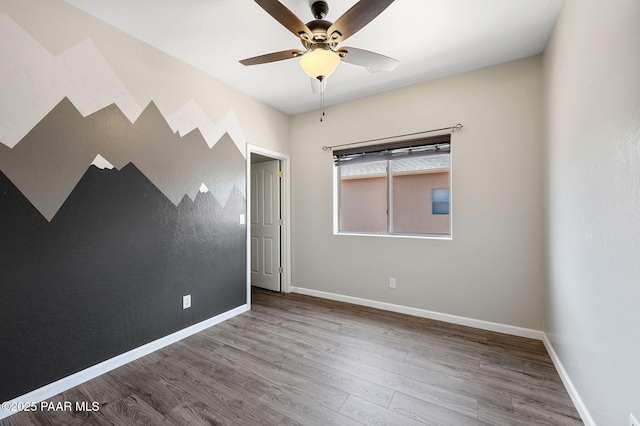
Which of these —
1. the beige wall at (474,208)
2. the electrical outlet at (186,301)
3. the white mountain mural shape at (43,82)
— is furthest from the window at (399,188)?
the white mountain mural shape at (43,82)

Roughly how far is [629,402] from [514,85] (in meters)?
2.58

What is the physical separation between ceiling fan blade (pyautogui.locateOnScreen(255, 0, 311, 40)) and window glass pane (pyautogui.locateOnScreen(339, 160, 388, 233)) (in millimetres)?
2087

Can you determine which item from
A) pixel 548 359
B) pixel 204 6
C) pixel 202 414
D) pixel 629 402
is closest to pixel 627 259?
pixel 629 402

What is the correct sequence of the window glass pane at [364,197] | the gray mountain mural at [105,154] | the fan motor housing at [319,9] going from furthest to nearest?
1. the window glass pane at [364,197]
2. the fan motor housing at [319,9]
3. the gray mountain mural at [105,154]

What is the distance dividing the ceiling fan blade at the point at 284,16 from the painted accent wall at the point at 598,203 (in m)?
1.51

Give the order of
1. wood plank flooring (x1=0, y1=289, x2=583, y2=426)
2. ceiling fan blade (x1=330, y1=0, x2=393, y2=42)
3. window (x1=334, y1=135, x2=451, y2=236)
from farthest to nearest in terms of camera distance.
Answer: window (x1=334, y1=135, x2=451, y2=236) → wood plank flooring (x1=0, y1=289, x2=583, y2=426) → ceiling fan blade (x1=330, y1=0, x2=393, y2=42)

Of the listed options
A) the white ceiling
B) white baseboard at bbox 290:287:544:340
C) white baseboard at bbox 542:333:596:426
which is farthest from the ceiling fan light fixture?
white baseboard at bbox 290:287:544:340

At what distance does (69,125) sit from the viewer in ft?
6.10

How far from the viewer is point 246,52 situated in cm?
244

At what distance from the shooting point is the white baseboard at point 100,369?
1.67 meters

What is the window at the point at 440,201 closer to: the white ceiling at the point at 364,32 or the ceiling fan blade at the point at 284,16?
the white ceiling at the point at 364,32

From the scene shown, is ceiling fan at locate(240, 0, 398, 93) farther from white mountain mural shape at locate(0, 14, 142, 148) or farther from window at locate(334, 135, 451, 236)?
window at locate(334, 135, 451, 236)

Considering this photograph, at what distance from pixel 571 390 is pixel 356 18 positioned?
2704 millimetres

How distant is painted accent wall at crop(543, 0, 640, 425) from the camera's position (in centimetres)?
109
